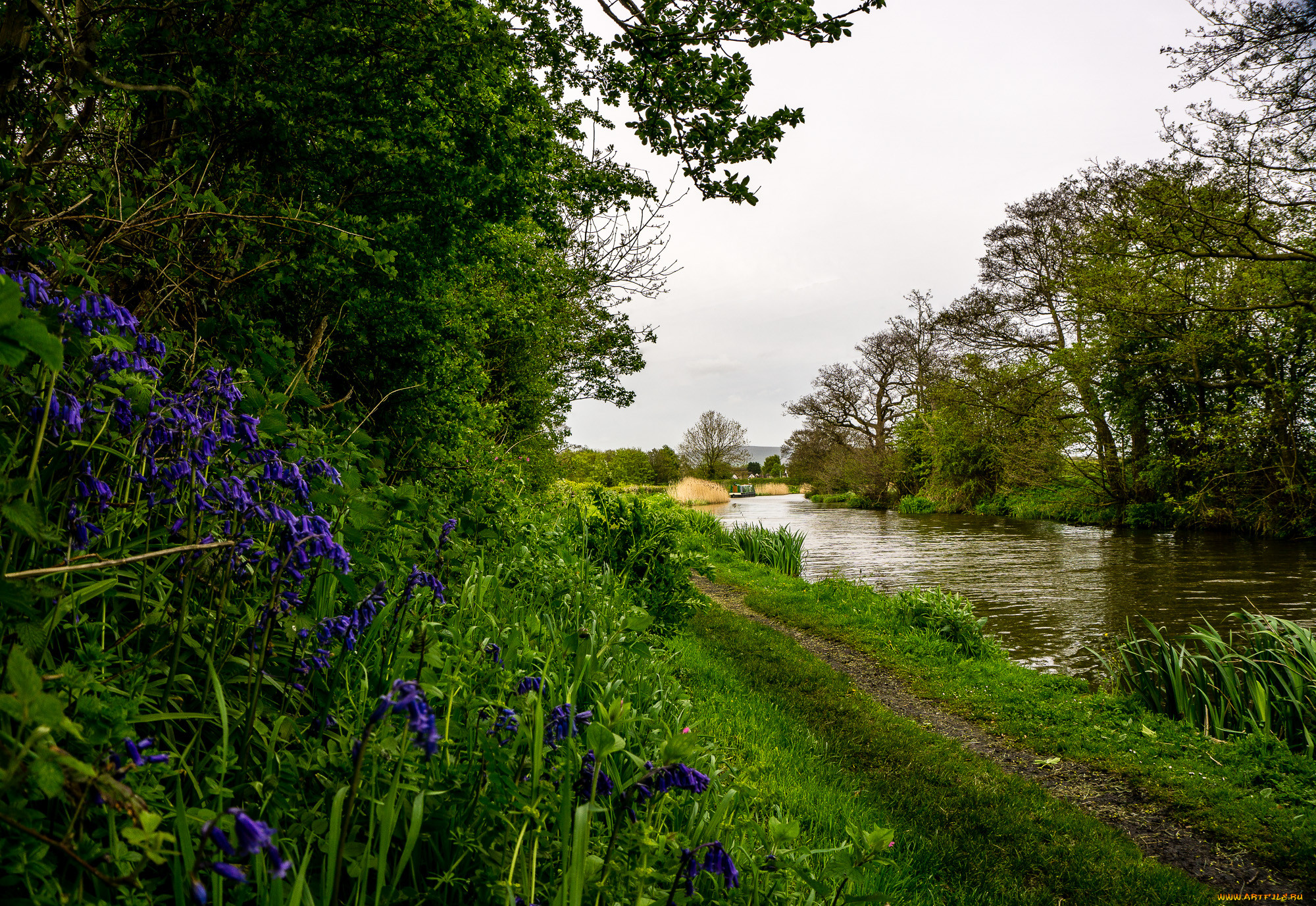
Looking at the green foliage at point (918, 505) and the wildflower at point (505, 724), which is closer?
the wildflower at point (505, 724)

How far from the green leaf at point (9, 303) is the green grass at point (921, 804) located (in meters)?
2.67

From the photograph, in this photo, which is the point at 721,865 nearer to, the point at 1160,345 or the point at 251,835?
the point at 251,835

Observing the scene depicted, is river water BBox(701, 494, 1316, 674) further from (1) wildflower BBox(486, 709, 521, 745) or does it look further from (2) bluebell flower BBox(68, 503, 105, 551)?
(2) bluebell flower BBox(68, 503, 105, 551)

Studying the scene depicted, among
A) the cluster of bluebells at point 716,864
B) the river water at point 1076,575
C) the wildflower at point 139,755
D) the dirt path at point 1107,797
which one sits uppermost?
the wildflower at point 139,755

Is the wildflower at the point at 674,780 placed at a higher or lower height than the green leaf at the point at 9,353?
lower

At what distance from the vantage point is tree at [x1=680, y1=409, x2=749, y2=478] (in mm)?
60812

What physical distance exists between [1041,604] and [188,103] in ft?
→ 35.9

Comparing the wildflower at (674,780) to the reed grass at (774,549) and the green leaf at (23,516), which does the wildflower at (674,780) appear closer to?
the green leaf at (23,516)

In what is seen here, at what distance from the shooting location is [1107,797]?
4223mm

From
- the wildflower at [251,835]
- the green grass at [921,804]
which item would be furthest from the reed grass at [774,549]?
the wildflower at [251,835]

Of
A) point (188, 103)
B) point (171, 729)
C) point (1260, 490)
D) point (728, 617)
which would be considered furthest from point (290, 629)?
point (1260, 490)

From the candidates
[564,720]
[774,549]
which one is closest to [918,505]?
[774,549]

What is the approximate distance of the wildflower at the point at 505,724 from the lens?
5.29 feet

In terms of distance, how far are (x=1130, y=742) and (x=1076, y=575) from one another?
24.8ft
